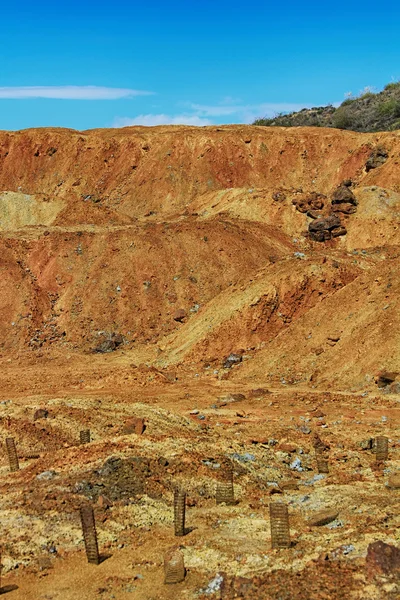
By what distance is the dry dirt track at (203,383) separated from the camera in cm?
1164

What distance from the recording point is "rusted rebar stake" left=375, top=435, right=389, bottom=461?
54.6ft

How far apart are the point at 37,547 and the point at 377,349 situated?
14396mm

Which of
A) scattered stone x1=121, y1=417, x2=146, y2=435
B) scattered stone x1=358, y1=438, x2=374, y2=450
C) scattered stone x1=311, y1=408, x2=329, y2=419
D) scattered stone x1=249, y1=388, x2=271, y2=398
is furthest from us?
scattered stone x1=249, y1=388, x2=271, y2=398

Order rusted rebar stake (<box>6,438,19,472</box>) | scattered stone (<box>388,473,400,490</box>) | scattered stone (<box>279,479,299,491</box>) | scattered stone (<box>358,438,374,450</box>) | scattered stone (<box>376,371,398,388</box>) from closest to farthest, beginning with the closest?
scattered stone (<box>388,473,400,490</box>), scattered stone (<box>279,479,299,491</box>), rusted rebar stake (<box>6,438,19,472</box>), scattered stone (<box>358,438,374,450</box>), scattered stone (<box>376,371,398,388</box>)

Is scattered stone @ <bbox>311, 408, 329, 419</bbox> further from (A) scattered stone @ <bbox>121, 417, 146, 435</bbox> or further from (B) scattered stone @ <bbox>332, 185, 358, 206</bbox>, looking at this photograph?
(B) scattered stone @ <bbox>332, 185, 358, 206</bbox>

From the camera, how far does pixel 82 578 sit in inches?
444

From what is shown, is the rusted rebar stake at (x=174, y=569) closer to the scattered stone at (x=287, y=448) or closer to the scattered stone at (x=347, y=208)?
the scattered stone at (x=287, y=448)

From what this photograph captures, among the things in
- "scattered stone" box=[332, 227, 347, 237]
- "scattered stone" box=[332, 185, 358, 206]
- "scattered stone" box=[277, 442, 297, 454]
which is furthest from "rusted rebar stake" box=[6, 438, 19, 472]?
"scattered stone" box=[332, 185, 358, 206]

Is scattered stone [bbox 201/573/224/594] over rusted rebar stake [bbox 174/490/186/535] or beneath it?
beneath

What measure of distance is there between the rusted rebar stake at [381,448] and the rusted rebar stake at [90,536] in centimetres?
732

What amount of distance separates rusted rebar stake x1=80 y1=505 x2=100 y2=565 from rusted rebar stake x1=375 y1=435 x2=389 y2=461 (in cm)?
732

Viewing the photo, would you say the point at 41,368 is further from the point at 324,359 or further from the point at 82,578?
the point at 82,578

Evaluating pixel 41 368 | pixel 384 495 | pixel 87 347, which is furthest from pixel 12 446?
pixel 87 347

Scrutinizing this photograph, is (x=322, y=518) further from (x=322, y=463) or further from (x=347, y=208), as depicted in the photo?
(x=347, y=208)
